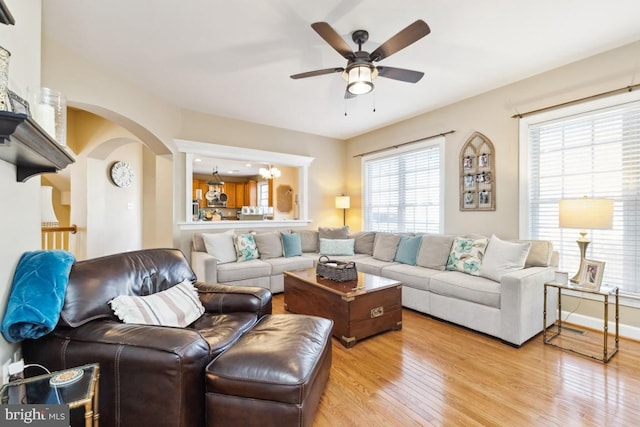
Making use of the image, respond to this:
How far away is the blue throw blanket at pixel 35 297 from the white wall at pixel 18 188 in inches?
1.7

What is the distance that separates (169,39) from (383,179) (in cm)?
379

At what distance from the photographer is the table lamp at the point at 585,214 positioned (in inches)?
93.8

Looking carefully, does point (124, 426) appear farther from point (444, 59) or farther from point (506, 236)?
point (506, 236)

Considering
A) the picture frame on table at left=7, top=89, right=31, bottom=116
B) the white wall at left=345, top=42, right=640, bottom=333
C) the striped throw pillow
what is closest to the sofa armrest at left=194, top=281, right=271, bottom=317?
the striped throw pillow

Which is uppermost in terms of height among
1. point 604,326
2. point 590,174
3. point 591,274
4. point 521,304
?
point 590,174

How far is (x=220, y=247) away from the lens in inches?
159

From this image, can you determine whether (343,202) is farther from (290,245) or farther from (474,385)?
(474,385)

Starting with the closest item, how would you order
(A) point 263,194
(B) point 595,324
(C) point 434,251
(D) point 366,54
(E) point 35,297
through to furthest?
(E) point 35,297
(D) point 366,54
(B) point 595,324
(C) point 434,251
(A) point 263,194

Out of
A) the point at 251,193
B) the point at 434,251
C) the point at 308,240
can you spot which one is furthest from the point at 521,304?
the point at 251,193

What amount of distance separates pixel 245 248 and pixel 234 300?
2.14 m

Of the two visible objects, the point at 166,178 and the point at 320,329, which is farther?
the point at 166,178

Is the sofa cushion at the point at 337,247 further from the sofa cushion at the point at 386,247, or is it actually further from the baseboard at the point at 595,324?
the baseboard at the point at 595,324

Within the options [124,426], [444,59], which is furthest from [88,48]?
[444,59]

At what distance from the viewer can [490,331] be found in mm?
2695
